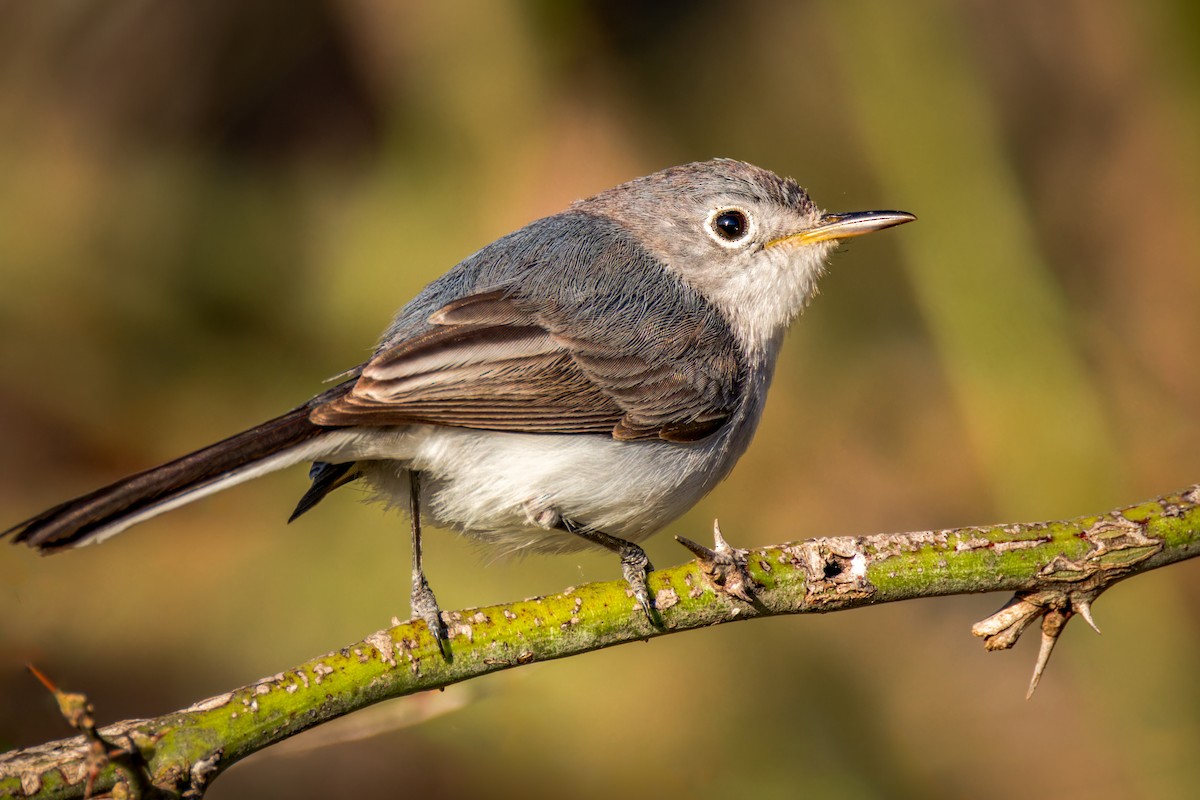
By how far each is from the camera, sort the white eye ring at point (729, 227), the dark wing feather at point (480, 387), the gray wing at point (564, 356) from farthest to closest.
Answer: the white eye ring at point (729, 227), the gray wing at point (564, 356), the dark wing feather at point (480, 387)

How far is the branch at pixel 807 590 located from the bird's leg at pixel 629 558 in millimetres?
29

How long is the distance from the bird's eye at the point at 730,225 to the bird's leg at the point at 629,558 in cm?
126

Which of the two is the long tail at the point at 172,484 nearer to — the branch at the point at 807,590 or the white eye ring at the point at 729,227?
the branch at the point at 807,590

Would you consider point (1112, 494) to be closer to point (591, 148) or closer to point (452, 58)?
point (591, 148)

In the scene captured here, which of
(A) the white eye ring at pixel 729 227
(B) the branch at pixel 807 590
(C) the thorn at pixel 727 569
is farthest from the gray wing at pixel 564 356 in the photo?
(C) the thorn at pixel 727 569

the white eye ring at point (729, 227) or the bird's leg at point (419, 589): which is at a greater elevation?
the white eye ring at point (729, 227)

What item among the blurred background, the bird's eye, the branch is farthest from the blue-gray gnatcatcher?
the blurred background

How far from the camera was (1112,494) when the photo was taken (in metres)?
4.36

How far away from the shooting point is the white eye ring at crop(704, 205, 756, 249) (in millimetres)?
4250

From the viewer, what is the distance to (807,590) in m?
2.65

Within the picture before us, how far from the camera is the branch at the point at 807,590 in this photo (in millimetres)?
2516

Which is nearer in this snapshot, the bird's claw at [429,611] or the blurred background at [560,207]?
the bird's claw at [429,611]

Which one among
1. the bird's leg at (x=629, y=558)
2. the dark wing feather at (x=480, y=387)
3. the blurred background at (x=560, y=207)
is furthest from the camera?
the blurred background at (x=560, y=207)

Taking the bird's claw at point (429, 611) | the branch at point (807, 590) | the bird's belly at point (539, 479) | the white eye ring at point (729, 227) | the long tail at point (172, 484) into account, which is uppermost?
the white eye ring at point (729, 227)
